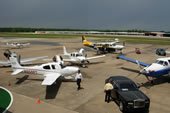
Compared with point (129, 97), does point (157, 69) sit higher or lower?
higher

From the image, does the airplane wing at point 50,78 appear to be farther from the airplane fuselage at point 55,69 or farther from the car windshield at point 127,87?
the car windshield at point 127,87

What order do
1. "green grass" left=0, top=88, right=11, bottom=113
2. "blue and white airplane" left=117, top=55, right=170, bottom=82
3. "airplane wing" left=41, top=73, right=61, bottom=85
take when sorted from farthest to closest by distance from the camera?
"blue and white airplane" left=117, top=55, right=170, bottom=82 → "airplane wing" left=41, top=73, right=61, bottom=85 → "green grass" left=0, top=88, right=11, bottom=113

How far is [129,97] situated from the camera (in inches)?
352

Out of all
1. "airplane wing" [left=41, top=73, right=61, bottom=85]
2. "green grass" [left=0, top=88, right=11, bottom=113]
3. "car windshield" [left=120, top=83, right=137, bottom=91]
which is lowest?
"green grass" [left=0, top=88, right=11, bottom=113]

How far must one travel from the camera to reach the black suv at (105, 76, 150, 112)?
860 centimetres

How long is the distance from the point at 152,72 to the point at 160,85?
76.9 inches

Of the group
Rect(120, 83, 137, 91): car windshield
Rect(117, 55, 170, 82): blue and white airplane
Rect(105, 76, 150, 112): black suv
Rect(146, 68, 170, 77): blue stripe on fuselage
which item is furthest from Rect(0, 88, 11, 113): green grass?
Rect(146, 68, 170, 77): blue stripe on fuselage

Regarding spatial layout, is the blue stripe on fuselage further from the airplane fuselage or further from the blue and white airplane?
the airplane fuselage

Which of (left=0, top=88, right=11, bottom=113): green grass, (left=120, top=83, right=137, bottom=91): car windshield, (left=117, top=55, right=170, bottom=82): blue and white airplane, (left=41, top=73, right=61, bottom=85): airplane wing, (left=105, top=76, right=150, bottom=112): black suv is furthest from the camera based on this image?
(left=117, top=55, right=170, bottom=82): blue and white airplane

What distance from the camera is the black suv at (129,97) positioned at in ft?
28.2

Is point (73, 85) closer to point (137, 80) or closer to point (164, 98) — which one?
point (137, 80)

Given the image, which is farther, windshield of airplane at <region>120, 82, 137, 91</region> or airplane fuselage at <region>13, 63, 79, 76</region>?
airplane fuselage at <region>13, 63, 79, 76</region>

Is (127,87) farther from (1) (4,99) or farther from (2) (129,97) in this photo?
(1) (4,99)

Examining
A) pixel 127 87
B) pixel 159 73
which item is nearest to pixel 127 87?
pixel 127 87
